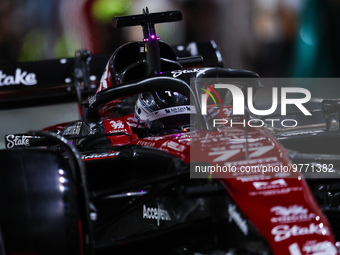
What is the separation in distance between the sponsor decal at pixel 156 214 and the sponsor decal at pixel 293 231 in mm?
582

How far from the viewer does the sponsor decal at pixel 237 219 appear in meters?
1.78

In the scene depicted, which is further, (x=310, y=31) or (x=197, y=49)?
(x=310, y=31)

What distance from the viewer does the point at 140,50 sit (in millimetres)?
3520

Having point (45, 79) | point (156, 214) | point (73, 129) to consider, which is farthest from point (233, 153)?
point (45, 79)

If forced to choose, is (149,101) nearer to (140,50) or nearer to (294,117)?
(140,50)

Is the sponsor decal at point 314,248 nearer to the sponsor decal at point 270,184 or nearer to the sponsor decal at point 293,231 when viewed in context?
the sponsor decal at point 293,231

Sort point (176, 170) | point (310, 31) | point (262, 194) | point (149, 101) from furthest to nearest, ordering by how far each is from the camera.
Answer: point (310, 31) → point (149, 101) → point (176, 170) → point (262, 194)

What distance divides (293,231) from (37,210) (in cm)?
A: 82

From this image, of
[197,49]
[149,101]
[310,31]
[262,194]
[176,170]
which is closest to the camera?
[262,194]

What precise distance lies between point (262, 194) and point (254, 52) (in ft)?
21.9

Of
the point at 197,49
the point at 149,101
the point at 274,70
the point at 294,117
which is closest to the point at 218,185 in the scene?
the point at 149,101

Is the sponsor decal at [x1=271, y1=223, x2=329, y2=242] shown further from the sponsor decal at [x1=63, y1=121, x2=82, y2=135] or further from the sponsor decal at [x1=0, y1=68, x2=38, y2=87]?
the sponsor decal at [x1=0, y1=68, x2=38, y2=87]

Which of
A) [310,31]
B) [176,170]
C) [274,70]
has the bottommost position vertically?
[274,70]

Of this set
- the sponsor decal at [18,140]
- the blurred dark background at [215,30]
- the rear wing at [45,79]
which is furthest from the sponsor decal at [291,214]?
the blurred dark background at [215,30]
